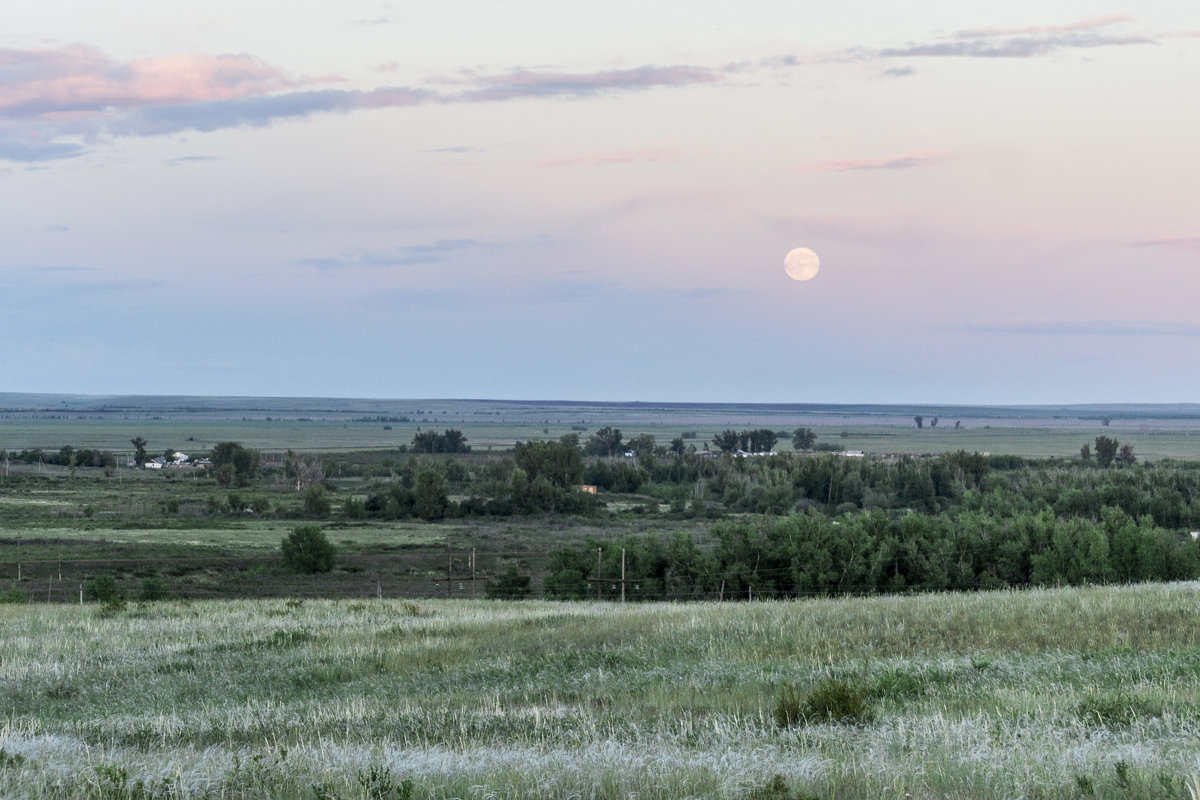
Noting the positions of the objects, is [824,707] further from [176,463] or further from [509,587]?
[176,463]

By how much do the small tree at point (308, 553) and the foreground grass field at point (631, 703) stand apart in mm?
39957

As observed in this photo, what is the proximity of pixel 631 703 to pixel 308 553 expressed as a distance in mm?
52619

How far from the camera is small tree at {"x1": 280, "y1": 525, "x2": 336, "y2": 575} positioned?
6009 cm

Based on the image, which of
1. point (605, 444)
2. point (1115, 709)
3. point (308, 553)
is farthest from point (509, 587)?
point (605, 444)

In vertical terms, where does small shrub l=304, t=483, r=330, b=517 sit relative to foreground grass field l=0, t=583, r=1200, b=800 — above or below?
below

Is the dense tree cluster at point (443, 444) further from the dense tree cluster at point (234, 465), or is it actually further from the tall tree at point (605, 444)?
the dense tree cluster at point (234, 465)

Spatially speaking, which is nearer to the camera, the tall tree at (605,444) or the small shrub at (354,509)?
the small shrub at (354,509)

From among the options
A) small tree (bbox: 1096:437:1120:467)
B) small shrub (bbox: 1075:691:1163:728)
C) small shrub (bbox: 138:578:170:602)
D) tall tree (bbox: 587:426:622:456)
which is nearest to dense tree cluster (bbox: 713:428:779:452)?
tall tree (bbox: 587:426:622:456)

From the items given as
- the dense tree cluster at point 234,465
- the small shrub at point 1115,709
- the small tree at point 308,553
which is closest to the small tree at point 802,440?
the dense tree cluster at point 234,465

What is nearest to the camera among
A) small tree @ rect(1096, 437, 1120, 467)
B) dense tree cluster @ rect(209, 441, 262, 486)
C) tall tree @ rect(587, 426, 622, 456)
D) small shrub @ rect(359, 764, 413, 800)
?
small shrub @ rect(359, 764, 413, 800)

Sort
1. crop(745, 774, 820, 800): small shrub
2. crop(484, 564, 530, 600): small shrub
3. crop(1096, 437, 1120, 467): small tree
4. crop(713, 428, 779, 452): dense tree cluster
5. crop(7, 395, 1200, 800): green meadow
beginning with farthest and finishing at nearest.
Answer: crop(713, 428, 779, 452): dense tree cluster < crop(1096, 437, 1120, 467): small tree < crop(484, 564, 530, 600): small shrub < crop(7, 395, 1200, 800): green meadow < crop(745, 774, 820, 800): small shrub

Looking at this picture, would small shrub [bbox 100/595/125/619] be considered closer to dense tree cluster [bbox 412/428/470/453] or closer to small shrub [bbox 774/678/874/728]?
small shrub [bbox 774/678/874/728]

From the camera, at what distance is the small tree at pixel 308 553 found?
2366 inches

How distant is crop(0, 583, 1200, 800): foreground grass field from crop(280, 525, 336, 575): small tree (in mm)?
39957
